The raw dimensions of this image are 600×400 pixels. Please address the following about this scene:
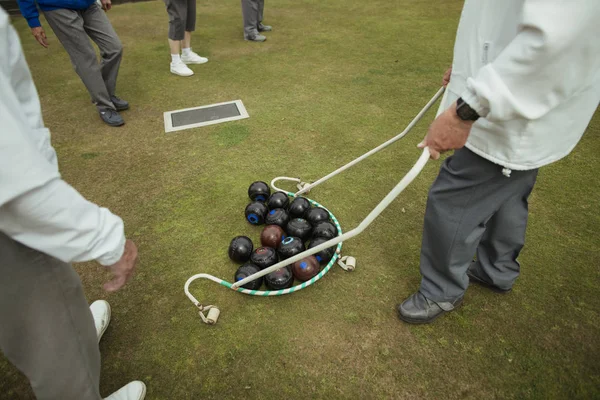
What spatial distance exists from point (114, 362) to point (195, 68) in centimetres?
417

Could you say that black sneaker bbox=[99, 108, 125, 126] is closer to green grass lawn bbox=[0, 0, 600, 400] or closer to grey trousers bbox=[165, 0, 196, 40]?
green grass lawn bbox=[0, 0, 600, 400]

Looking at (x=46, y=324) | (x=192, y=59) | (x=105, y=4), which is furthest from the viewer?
(x=192, y=59)

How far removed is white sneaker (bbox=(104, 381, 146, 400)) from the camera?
5.40 ft

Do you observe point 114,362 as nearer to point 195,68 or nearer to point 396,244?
point 396,244

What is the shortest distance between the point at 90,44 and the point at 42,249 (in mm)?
3203

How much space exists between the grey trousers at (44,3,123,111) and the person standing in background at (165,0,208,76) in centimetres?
104

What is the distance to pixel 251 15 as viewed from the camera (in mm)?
5637

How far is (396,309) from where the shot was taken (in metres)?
2.06

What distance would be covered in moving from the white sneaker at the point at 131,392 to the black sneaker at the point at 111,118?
9.38ft

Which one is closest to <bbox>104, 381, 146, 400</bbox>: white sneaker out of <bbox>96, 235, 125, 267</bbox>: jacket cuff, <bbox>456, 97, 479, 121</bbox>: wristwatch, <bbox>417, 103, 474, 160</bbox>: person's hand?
<bbox>96, 235, 125, 267</bbox>: jacket cuff

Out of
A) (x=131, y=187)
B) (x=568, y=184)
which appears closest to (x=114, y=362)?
(x=131, y=187)

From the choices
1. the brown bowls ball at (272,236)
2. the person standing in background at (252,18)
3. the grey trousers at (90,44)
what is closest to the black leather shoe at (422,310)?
the brown bowls ball at (272,236)

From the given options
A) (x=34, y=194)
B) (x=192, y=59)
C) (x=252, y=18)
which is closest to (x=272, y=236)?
(x=34, y=194)

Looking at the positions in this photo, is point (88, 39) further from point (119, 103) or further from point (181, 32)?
point (181, 32)
